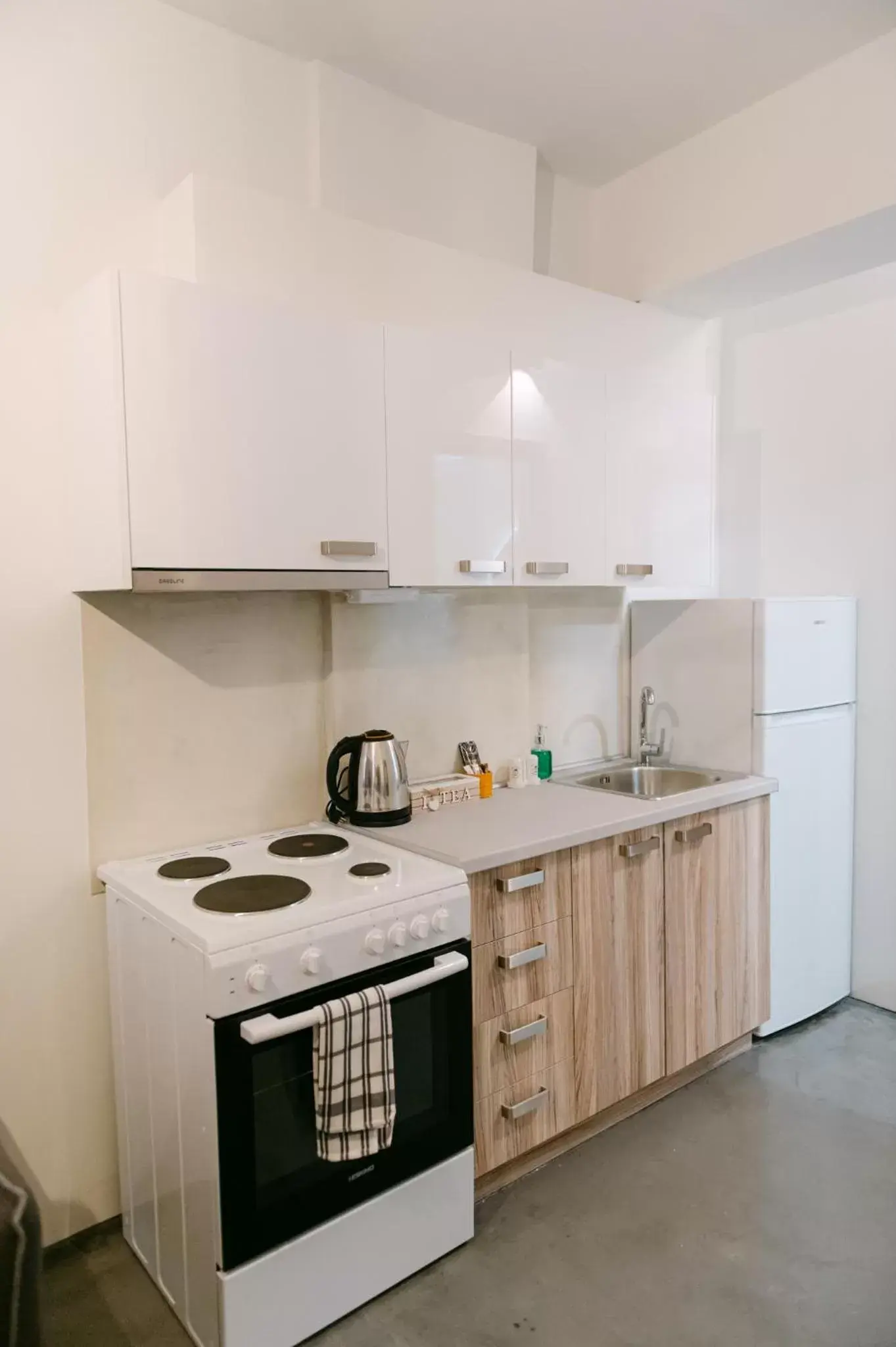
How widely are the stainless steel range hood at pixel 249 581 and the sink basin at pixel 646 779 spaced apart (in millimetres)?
1243

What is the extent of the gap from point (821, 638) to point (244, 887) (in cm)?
218

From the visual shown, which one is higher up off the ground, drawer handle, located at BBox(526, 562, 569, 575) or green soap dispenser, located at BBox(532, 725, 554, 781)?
drawer handle, located at BBox(526, 562, 569, 575)

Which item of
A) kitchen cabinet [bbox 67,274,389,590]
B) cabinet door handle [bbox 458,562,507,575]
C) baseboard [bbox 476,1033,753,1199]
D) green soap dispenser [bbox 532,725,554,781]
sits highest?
kitchen cabinet [bbox 67,274,389,590]

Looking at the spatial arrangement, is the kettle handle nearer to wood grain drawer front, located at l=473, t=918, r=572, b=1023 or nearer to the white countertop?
the white countertop

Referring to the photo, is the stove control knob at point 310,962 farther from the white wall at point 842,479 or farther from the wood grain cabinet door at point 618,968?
the white wall at point 842,479

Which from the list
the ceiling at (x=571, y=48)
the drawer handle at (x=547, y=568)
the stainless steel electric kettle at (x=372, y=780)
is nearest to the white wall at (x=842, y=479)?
the ceiling at (x=571, y=48)

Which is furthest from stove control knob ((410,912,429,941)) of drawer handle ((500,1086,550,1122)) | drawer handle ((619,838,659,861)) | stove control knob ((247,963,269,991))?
drawer handle ((619,838,659,861))

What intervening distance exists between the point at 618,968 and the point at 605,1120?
49 cm

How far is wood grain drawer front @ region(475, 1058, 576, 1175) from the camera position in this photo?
211cm

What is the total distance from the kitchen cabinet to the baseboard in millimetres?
1585

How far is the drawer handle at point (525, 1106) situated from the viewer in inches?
84.0

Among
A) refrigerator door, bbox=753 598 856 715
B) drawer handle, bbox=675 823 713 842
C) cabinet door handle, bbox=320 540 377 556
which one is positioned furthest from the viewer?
refrigerator door, bbox=753 598 856 715

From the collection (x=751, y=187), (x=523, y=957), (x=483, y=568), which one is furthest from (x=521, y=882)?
(x=751, y=187)

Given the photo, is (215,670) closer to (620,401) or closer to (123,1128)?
(123,1128)
